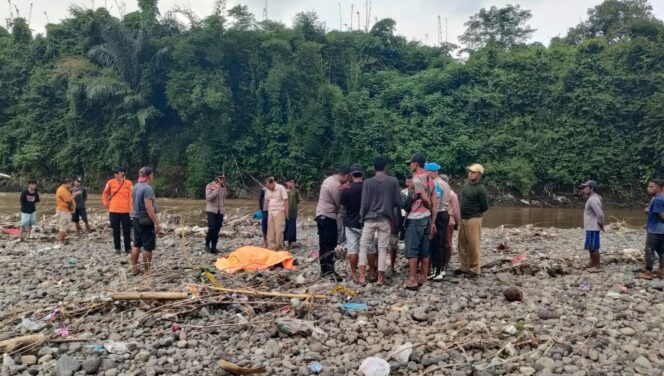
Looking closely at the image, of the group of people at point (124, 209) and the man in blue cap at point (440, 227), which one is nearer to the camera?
the man in blue cap at point (440, 227)

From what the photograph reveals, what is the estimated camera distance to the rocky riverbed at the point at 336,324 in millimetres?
4164

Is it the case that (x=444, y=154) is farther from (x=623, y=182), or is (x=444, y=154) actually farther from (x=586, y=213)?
(x=586, y=213)

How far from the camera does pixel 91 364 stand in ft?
13.4

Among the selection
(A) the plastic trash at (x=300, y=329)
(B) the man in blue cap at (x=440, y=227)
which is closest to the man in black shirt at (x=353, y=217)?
(B) the man in blue cap at (x=440, y=227)

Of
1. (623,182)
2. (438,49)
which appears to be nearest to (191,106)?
(438,49)

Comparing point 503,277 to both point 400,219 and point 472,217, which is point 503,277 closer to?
point 472,217

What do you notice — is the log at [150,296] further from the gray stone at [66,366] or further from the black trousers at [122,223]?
the black trousers at [122,223]

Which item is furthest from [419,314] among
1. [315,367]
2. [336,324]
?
[315,367]

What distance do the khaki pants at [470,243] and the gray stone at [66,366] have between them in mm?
5249

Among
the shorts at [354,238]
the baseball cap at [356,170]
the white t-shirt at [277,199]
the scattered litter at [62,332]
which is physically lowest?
the scattered litter at [62,332]

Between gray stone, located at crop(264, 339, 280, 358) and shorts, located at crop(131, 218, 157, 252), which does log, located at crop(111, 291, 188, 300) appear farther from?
shorts, located at crop(131, 218, 157, 252)

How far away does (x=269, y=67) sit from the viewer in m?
31.5

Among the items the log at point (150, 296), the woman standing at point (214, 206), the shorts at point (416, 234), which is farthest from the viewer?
the woman standing at point (214, 206)

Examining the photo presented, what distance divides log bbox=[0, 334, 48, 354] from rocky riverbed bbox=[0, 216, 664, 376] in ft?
0.18
